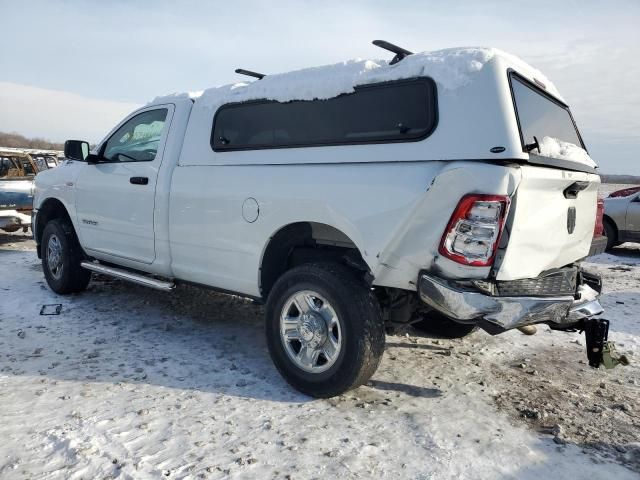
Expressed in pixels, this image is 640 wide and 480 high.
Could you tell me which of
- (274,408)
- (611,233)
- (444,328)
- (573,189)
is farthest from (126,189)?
(611,233)

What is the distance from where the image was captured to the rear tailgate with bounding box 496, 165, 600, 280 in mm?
2791

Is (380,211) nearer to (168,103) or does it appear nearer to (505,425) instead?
(505,425)

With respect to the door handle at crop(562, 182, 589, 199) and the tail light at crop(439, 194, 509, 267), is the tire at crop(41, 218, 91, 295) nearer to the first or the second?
the tail light at crop(439, 194, 509, 267)

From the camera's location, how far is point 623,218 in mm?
9734

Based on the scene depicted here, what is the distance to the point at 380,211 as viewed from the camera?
3.01 meters

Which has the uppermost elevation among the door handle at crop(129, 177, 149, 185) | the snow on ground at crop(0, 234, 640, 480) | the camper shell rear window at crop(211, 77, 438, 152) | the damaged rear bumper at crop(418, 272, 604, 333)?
the camper shell rear window at crop(211, 77, 438, 152)

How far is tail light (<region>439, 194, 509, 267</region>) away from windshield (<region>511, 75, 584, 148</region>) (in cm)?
46

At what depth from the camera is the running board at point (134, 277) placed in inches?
174

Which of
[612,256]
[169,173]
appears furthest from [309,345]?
[612,256]

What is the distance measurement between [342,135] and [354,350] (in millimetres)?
1398

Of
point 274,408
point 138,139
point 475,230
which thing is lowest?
point 274,408

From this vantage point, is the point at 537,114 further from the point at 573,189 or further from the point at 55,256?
the point at 55,256

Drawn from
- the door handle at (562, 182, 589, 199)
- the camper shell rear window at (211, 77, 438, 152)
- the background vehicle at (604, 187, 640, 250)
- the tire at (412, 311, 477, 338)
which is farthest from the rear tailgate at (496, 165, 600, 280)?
the background vehicle at (604, 187, 640, 250)

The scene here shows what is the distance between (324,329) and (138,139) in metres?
2.90
